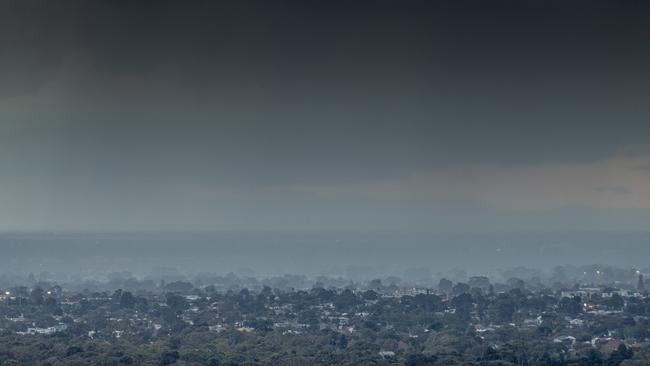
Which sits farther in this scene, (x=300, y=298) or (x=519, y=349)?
(x=300, y=298)

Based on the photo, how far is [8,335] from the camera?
66.8m

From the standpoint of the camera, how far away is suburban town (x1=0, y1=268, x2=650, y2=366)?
188 ft

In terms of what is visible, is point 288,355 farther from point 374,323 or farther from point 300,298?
point 300,298

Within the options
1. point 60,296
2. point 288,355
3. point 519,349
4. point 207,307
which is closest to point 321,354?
Result: point 288,355

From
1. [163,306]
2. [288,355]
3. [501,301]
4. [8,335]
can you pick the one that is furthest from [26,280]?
[288,355]

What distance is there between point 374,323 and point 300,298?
57.9 feet

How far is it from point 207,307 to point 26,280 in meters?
67.7

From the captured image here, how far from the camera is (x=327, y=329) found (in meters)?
72.8

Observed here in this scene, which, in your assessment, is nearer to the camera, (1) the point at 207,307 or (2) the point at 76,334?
(2) the point at 76,334

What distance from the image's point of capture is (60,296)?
107 m

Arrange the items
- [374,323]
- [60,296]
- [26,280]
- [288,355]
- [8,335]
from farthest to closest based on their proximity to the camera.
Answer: [26,280] → [60,296] → [374,323] → [8,335] → [288,355]

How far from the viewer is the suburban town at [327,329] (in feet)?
188

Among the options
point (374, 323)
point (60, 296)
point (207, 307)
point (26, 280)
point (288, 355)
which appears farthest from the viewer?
point (26, 280)

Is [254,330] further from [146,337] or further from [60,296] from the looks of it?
[60,296]
